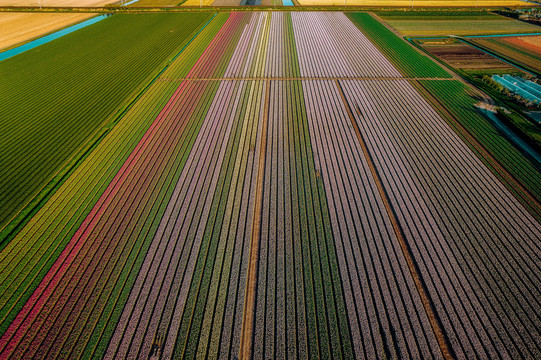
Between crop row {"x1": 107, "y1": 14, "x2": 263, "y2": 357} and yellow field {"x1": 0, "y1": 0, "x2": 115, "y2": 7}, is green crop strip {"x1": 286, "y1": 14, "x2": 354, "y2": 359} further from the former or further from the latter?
yellow field {"x1": 0, "y1": 0, "x2": 115, "y2": 7}

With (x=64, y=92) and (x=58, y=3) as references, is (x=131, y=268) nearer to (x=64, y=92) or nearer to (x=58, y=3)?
(x=64, y=92)

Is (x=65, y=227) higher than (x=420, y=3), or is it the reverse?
(x=420, y=3)

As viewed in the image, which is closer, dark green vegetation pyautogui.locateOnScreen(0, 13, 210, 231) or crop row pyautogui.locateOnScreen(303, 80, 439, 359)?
crop row pyautogui.locateOnScreen(303, 80, 439, 359)

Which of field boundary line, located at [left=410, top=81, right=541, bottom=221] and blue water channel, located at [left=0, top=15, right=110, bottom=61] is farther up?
blue water channel, located at [left=0, top=15, right=110, bottom=61]

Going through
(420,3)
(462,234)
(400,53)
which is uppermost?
(420,3)

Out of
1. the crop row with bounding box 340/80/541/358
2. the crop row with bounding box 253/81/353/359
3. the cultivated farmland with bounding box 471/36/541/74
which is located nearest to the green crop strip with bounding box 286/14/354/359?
the crop row with bounding box 253/81/353/359

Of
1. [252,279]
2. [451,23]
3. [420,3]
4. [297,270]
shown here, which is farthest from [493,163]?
[420,3]
